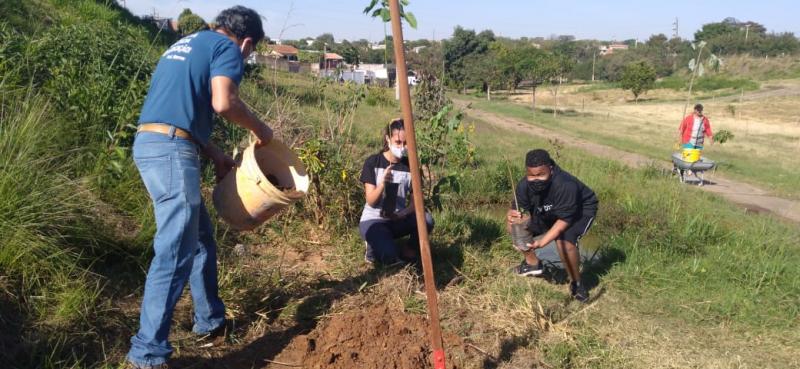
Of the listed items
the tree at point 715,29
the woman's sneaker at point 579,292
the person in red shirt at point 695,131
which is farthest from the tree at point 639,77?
the tree at point 715,29

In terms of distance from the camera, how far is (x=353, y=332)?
3346 mm

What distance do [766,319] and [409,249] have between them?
→ 2.40 meters

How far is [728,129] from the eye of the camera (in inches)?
905

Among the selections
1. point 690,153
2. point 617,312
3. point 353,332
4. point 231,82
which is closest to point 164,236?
point 231,82

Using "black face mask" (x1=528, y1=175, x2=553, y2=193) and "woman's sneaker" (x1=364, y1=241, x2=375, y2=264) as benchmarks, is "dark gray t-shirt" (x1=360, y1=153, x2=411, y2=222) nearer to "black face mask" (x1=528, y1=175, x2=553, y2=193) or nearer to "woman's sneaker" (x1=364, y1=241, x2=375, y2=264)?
"woman's sneaker" (x1=364, y1=241, x2=375, y2=264)

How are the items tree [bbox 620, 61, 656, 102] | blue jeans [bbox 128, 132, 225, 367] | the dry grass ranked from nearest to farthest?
blue jeans [bbox 128, 132, 225, 367]
the dry grass
tree [bbox 620, 61, 656, 102]

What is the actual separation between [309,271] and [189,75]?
6.50 ft

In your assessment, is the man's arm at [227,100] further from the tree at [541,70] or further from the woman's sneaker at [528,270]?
the tree at [541,70]

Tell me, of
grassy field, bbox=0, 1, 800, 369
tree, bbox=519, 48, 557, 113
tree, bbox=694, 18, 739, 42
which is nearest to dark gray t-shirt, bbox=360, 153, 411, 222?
grassy field, bbox=0, 1, 800, 369

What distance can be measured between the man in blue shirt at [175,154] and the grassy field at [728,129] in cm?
1120

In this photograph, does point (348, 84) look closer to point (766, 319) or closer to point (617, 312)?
point (617, 312)

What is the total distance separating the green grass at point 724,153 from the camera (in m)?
12.4

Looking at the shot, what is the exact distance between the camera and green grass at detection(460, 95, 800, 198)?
40.8 ft

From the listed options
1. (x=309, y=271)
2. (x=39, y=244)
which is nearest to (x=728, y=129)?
(x=309, y=271)
